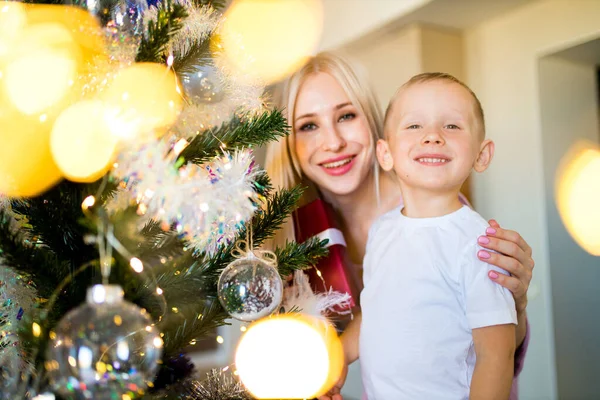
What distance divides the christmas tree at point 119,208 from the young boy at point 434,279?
0.91 feet

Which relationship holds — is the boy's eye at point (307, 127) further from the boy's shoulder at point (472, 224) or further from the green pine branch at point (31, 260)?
the green pine branch at point (31, 260)

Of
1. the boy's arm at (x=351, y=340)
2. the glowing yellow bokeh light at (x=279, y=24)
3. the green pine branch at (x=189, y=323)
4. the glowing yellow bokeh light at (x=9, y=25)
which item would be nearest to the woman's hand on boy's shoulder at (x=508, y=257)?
the boy's arm at (x=351, y=340)

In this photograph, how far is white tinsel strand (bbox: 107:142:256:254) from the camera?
0.70 metres

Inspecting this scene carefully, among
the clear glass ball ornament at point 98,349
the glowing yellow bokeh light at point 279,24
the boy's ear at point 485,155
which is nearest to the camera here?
the clear glass ball ornament at point 98,349

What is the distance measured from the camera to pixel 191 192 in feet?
2.36

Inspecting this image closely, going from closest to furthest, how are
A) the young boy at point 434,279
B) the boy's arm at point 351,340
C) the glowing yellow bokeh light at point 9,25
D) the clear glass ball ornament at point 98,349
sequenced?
the clear glass ball ornament at point 98,349 < the glowing yellow bokeh light at point 9,25 < the young boy at point 434,279 < the boy's arm at point 351,340

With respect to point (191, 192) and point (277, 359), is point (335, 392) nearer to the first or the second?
point (277, 359)

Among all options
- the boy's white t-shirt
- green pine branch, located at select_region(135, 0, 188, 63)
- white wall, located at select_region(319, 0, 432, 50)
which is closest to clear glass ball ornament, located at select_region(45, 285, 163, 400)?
green pine branch, located at select_region(135, 0, 188, 63)

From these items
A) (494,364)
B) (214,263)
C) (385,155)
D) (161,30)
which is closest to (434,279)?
(494,364)

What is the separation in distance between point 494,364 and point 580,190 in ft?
2.80

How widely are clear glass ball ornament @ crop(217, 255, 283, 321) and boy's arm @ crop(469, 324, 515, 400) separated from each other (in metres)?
0.34

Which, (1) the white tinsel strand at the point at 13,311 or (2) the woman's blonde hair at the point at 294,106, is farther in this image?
(2) the woman's blonde hair at the point at 294,106

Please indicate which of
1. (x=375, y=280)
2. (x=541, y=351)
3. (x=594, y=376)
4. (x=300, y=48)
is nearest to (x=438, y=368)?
(x=375, y=280)

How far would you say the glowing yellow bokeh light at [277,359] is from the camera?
0.88 metres
